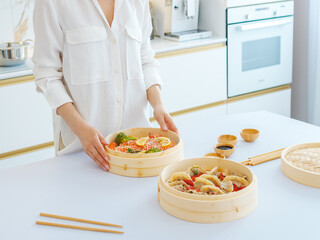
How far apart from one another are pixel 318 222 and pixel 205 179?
33 cm

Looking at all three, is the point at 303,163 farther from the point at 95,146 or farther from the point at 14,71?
the point at 14,71

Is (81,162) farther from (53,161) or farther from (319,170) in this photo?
(319,170)

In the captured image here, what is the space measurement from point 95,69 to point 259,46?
2.18 metres

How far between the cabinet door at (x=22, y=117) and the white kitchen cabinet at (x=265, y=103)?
1471mm

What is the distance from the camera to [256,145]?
1.80 meters

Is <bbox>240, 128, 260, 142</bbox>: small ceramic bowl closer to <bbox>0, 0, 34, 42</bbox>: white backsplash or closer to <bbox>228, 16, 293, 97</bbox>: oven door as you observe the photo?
<bbox>228, 16, 293, 97</bbox>: oven door

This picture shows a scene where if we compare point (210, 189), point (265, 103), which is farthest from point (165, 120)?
point (265, 103)

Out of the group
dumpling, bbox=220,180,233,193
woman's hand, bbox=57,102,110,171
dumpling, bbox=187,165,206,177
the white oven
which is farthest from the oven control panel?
dumpling, bbox=220,180,233,193

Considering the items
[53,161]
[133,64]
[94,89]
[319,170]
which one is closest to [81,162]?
[53,161]

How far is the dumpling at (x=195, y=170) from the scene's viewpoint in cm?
150

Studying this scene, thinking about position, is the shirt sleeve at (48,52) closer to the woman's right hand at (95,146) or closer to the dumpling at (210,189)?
the woman's right hand at (95,146)

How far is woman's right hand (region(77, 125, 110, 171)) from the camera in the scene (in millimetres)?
1635

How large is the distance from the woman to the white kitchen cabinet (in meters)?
1.82

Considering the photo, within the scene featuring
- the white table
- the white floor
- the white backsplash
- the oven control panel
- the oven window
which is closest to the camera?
the white table
